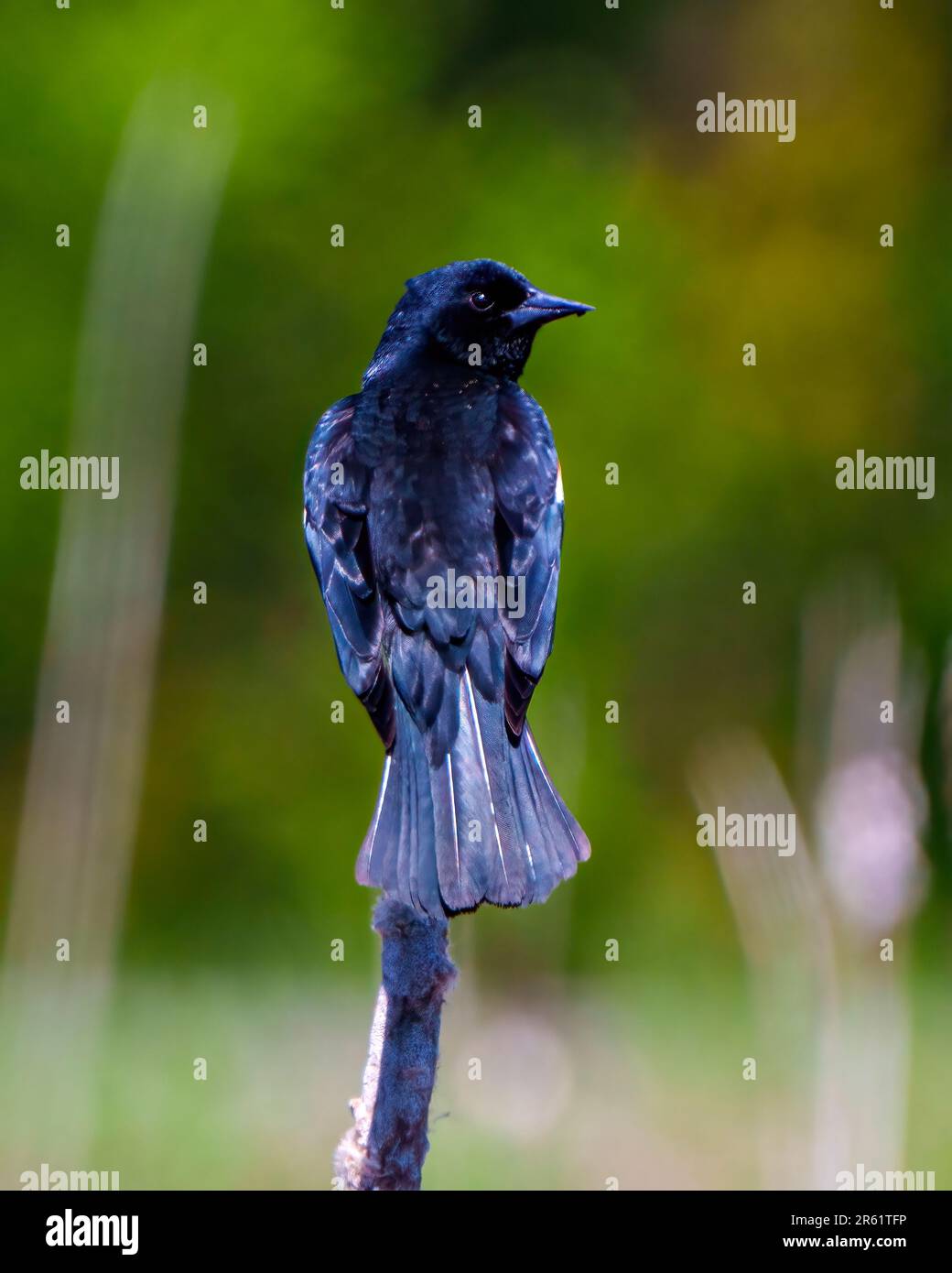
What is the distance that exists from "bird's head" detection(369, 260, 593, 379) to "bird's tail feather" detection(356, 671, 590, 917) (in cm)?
102

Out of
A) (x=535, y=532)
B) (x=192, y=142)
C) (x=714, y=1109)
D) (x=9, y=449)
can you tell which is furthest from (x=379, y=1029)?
(x=9, y=449)

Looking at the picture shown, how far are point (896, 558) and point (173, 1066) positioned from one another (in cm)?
409

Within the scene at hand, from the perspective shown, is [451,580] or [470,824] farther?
[451,580]

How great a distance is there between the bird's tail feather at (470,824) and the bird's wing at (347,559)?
9 cm

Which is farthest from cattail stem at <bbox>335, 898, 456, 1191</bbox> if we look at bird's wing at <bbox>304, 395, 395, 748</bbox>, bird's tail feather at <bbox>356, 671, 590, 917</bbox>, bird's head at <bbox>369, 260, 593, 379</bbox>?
bird's head at <bbox>369, 260, 593, 379</bbox>

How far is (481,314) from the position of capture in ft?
11.6

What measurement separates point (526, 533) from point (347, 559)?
1.16ft

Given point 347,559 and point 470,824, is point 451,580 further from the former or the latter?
point 470,824

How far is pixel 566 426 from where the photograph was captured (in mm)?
7527

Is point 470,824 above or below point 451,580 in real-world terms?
below

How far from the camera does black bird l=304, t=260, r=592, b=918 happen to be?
2.45 m

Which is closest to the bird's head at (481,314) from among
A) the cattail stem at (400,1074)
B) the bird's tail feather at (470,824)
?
the bird's tail feather at (470,824)

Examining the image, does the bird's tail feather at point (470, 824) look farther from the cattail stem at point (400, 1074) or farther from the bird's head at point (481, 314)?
the bird's head at point (481, 314)

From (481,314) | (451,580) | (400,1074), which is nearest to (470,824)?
(400,1074)
